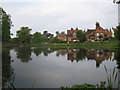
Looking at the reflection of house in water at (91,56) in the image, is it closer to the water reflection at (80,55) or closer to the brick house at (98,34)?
the water reflection at (80,55)

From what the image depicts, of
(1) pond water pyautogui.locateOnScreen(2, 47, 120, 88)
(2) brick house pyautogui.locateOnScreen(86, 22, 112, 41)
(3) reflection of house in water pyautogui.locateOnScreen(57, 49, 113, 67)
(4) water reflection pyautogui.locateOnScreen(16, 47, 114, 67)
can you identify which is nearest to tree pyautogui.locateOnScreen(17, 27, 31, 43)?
(2) brick house pyautogui.locateOnScreen(86, 22, 112, 41)

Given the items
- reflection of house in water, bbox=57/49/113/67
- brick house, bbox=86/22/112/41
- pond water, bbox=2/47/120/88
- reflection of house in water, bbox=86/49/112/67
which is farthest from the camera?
brick house, bbox=86/22/112/41

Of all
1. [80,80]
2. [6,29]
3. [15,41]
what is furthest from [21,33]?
[80,80]

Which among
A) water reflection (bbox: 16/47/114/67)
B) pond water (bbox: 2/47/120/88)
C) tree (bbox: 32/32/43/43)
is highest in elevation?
tree (bbox: 32/32/43/43)

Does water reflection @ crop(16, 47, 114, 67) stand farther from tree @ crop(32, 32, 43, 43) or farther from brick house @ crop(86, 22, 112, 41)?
tree @ crop(32, 32, 43, 43)

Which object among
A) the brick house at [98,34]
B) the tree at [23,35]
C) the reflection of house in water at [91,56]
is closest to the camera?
the reflection of house in water at [91,56]

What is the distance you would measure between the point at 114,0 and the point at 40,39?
56992mm

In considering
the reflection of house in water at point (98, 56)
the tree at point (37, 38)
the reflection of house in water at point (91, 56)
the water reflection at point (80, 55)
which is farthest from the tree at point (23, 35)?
the reflection of house in water at point (98, 56)

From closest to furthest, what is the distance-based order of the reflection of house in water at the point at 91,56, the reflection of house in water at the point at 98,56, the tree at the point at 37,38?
the reflection of house in water at the point at 98,56, the reflection of house in water at the point at 91,56, the tree at the point at 37,38

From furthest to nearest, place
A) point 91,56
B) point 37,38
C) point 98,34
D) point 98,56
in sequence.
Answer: point 37,38 → point 98,34 → point 91,56 → point 98,56

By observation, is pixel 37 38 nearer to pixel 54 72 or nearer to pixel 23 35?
pixel 23 35

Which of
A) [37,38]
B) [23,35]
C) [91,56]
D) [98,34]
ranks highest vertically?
[98,34]

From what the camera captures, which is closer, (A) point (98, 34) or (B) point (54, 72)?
(B) point (54, 72)

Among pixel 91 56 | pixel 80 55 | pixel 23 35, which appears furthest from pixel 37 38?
pixel 91 56
